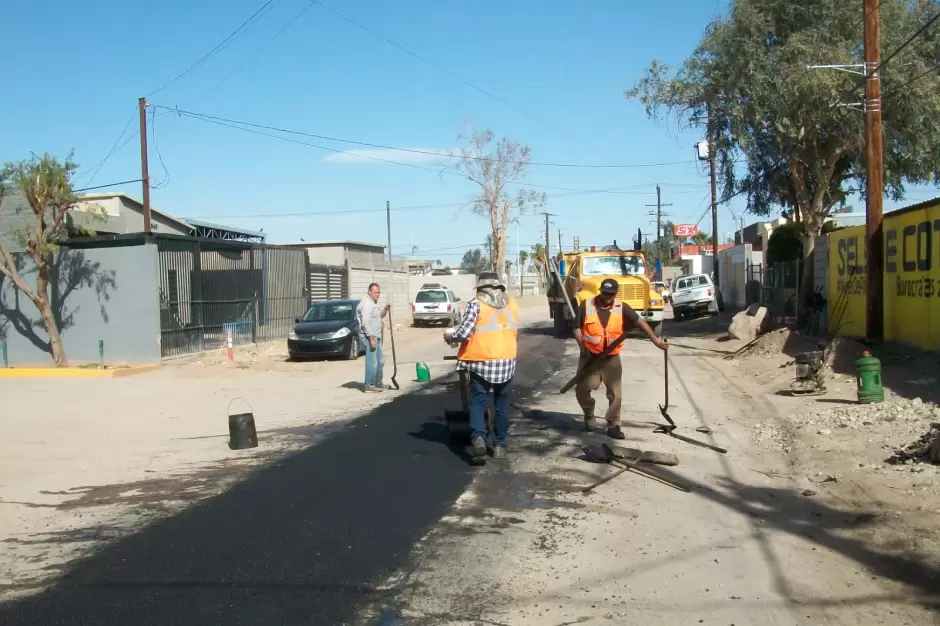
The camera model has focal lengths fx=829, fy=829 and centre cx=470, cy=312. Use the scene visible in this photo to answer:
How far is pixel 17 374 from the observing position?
18.9 metres

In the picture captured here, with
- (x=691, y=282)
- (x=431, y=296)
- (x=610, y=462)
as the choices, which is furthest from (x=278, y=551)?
(x=691, y=282)

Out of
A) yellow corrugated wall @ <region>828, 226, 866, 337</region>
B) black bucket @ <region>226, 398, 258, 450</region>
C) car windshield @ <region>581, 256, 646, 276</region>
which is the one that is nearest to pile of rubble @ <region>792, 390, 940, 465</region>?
black bucket @ <region>226, 398, 258, 450</region>

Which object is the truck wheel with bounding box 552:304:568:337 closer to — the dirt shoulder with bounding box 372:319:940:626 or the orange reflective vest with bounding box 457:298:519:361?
the dirt shoulder with bounding box 372:319:940:626

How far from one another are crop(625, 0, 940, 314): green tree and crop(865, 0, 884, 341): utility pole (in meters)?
5.60

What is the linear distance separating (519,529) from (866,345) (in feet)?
34.9

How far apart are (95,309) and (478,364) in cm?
1661

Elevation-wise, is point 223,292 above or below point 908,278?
above

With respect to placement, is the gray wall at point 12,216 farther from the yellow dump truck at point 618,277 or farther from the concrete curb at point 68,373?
the yellow dump truck at point 618,277

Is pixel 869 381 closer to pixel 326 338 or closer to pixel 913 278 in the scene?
pixel 913 278

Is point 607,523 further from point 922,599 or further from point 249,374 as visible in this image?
point 249,374

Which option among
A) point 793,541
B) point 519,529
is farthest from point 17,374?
point 793,541

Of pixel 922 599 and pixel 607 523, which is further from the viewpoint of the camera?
pixel 607 523

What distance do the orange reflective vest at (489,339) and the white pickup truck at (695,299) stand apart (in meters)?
28.7

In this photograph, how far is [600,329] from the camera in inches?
352
